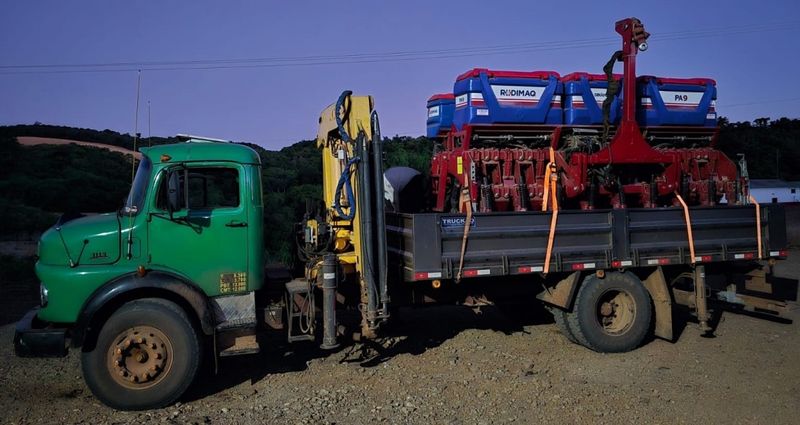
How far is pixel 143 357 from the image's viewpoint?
5777mm

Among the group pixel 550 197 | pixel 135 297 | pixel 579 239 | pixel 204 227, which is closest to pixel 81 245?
pixel 135 297

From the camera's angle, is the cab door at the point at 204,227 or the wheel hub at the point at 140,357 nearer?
the wheel hub at the point at 140,357

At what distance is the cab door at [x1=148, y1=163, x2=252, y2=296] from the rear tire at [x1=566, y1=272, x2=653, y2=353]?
153 inches

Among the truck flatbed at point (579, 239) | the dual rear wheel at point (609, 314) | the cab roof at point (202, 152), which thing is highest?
the cab roof at point (202, 152)

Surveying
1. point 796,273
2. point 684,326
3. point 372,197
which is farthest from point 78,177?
point 796,273

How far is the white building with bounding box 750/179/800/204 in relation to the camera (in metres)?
48.5

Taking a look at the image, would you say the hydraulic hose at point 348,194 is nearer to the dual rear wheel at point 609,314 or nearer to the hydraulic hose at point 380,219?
the hydraulic hose at point 380,219

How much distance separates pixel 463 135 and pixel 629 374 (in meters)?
3.91

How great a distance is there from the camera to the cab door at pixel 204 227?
19.8 feet

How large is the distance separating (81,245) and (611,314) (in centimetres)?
597

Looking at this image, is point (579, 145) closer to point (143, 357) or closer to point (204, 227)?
point (204, 227)

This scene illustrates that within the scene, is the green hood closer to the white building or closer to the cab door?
the cab door

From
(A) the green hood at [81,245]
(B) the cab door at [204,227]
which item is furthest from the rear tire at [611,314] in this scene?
(A) the green hood at [81,245]

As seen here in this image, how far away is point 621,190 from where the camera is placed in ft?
30.0
